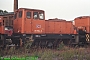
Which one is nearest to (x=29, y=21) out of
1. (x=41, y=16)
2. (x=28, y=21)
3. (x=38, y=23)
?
(x=28, y=21)

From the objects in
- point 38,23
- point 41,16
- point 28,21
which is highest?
point 41,16

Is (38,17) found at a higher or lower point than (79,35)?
higher

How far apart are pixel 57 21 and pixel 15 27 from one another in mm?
4419

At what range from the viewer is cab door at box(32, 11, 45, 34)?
17641 mm

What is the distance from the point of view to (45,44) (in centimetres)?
1833

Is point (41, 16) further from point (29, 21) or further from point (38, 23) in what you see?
point (29, 21)

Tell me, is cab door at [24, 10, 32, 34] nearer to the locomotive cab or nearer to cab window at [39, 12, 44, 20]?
the locomotive cab

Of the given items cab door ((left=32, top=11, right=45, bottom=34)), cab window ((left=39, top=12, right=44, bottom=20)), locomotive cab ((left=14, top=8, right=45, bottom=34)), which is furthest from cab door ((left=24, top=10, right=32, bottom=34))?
cab window ((left=39, top=12, right=44, bottom=20))

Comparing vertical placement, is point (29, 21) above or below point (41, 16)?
below

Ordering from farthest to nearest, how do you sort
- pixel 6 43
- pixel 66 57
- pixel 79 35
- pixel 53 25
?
pixel 79 35 < pixel 53 25 < pixel 6 43 < pixel 66 57

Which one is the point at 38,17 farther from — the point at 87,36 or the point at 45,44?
the point at 87,36

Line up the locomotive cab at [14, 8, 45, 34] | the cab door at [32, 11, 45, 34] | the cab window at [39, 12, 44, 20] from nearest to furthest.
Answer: the locomotive cab at [14, 8, 45, 34]
the cab door at [32, 11, 45, 34]
the cab window at [39, 12, 44, 20]

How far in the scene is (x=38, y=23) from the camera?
1788cm

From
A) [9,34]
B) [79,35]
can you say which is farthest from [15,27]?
[79,35]
